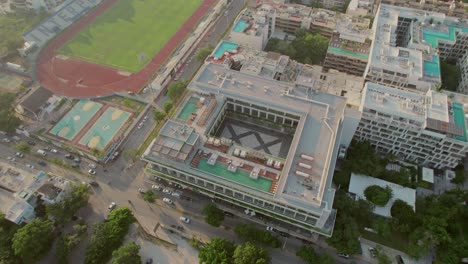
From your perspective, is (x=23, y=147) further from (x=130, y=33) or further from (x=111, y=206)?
(x=130, y=33)

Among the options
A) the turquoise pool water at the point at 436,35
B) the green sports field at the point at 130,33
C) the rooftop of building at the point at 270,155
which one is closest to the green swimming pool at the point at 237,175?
the rooftop of building at the point at 270,155

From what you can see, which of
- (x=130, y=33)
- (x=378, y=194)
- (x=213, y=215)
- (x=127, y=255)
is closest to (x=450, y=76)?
(x=378, y=194)

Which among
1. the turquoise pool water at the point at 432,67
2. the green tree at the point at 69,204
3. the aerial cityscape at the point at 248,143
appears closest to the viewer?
the aerial cityscape at the point at 248,143

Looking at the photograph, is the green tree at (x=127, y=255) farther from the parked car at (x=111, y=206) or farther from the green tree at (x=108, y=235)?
the parked car at (x=111, y=206)

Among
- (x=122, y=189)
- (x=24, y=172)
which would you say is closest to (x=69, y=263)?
(x=122, y=189)

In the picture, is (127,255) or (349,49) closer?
(127,255)

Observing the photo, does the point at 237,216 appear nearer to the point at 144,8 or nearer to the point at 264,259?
the point at 264,259

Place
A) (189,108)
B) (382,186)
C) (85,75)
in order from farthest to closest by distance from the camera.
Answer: (85,75) → (189,108) → (382,186)
